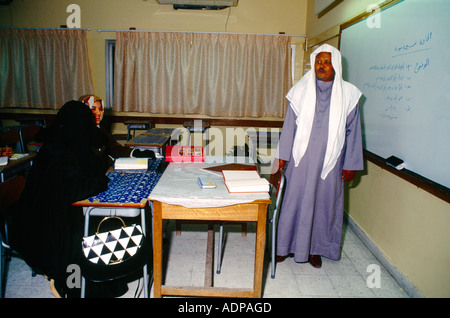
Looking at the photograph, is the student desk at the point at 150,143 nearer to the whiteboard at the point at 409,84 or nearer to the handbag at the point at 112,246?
the handbag at the point at 112,246

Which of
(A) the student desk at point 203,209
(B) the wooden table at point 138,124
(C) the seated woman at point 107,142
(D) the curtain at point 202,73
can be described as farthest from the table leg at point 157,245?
(D) the curtain at point 202,73

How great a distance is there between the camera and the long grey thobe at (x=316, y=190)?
2125mm

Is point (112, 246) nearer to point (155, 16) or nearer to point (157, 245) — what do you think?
point (157, 245)

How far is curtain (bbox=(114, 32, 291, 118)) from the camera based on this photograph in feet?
16.1

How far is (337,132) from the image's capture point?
6.69ft

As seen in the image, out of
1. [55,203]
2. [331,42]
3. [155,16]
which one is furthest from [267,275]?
[155,16]

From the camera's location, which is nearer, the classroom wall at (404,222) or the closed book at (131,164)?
the classroom wall at (404,222)

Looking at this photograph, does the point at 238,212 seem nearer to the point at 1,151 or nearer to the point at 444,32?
the point at 444,32

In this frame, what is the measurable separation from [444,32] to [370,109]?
35.3 inches

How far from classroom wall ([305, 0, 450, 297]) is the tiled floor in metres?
0.19

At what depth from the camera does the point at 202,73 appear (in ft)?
16.5

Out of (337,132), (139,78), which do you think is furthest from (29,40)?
(337,132)

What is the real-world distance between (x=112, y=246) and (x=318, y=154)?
1466 mm

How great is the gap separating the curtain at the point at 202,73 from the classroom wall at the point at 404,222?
1920 millimetres
